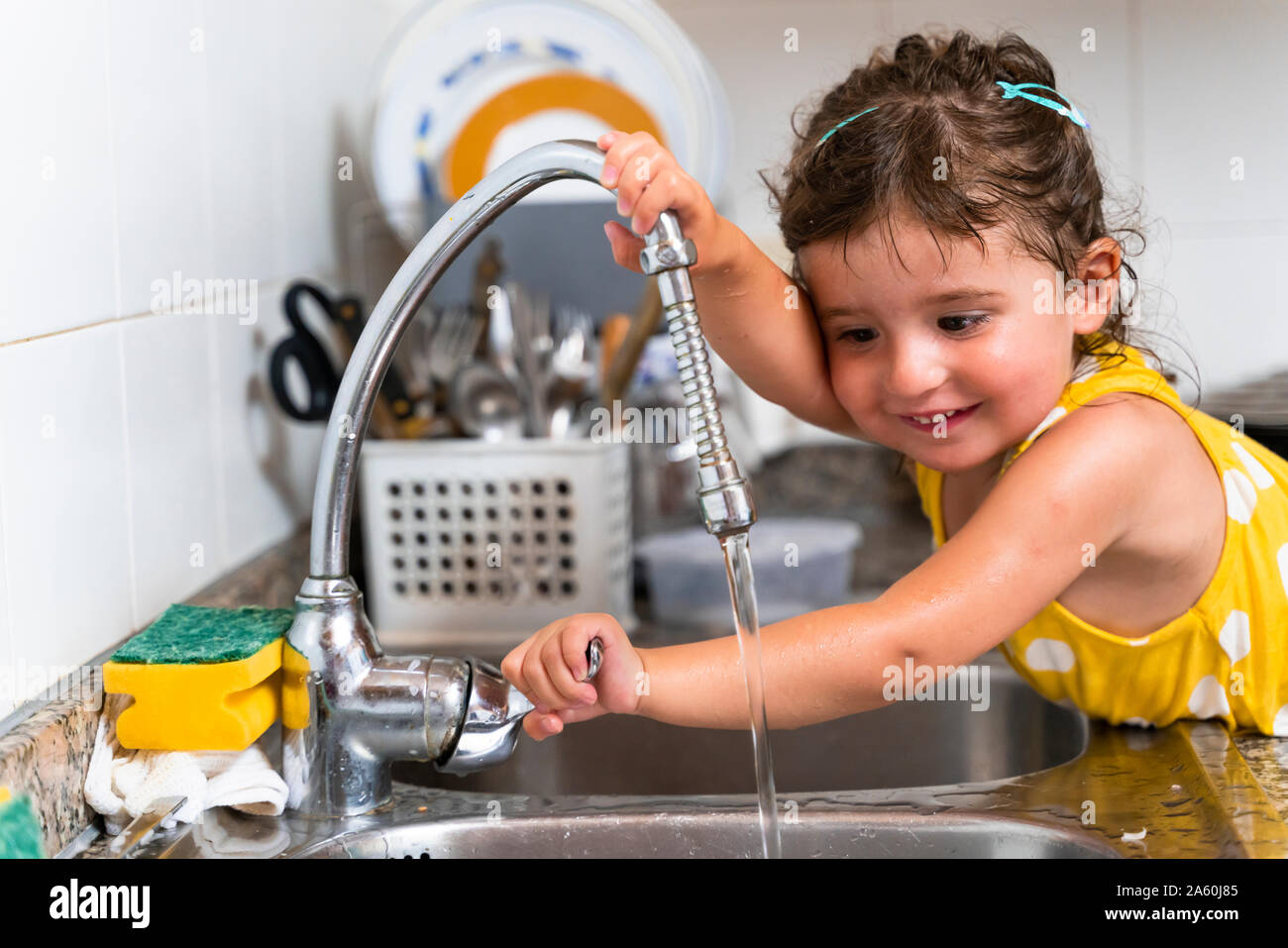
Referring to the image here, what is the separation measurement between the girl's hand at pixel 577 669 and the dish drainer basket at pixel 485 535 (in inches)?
16.8

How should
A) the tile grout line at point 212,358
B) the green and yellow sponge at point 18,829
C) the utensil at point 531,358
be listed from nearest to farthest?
the green and yellow sponge at point 18,829 < the tile grout line at point 212,358 < the utensil at point 531,358

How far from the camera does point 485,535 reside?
1106 mm

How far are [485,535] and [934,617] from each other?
51 centimetres

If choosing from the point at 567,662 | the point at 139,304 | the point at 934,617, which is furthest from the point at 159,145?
the point at 934,617

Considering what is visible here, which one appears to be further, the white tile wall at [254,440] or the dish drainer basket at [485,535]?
the dish drainer basket at [485,535]

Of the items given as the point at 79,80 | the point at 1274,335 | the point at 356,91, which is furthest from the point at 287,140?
the point at 1274,335

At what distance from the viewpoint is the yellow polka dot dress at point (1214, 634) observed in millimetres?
823

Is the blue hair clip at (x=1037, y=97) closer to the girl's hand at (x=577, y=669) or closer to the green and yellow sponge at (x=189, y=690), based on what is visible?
the girl's hand at (x=577, y=669)

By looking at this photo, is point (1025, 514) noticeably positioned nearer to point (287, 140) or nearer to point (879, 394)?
point (879, 394)

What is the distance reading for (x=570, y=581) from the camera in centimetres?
111

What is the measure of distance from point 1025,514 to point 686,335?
28 cm

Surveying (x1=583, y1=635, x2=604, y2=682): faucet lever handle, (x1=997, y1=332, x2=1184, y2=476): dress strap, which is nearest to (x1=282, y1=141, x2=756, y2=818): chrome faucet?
(x1=583, y1=635, x2=604, y2=682): faucet lever handle

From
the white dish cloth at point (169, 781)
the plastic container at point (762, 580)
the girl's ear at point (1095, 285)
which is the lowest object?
the white dish cloth at point (169, 781)

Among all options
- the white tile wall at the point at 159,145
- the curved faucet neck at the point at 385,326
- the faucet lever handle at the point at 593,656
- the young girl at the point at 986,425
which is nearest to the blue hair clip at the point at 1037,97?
the young girl at the point at 986,425
